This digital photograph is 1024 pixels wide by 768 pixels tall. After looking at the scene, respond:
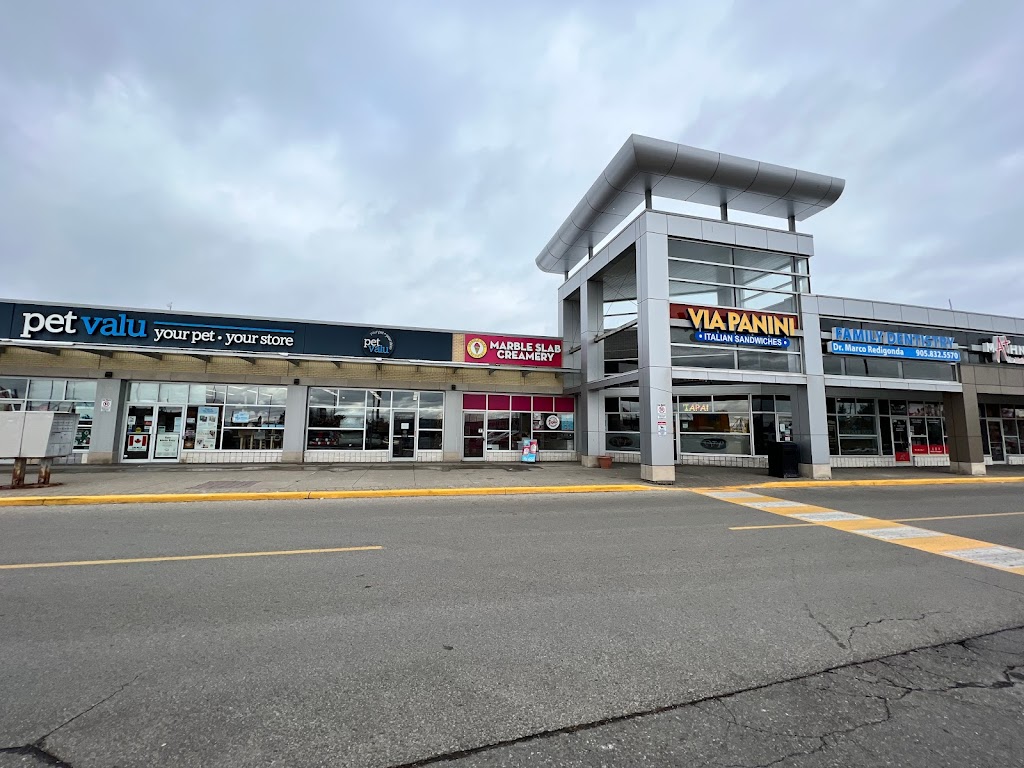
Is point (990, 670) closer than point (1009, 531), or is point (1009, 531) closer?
point (990, 670)

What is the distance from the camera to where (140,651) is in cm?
352

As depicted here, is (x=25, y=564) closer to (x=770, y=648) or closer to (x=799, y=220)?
(x=770, y=648)

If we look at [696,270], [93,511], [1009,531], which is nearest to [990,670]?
[1009,531]

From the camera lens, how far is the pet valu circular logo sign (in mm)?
18562

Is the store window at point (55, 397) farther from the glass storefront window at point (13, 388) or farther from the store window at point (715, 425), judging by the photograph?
the store window at point (715, 425)

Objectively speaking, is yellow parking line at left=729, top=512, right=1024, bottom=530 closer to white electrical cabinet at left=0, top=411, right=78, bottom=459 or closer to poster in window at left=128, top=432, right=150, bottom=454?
white electrical cabinet at left=0, top=411, right=78, bottom=459

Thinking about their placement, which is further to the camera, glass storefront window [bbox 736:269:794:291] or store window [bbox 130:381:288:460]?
store window [bbox 130:381:288:460]

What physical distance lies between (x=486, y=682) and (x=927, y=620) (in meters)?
4.29

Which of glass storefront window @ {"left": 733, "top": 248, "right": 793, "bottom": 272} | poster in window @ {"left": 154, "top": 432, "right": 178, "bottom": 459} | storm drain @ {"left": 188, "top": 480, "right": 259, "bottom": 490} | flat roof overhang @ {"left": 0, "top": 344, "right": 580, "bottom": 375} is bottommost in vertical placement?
storm drain @ {"left": 188, "top": 480, "right": 259, "bottom": 490}

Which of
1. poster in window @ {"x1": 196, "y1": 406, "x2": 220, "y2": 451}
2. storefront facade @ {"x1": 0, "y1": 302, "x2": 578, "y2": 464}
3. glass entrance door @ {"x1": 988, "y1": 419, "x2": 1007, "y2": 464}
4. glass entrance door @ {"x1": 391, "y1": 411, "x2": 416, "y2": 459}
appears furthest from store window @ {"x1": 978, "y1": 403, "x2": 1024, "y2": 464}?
poster in window @ {"x1": 196, "y1": 406, "x2": 220, "y2": 451}

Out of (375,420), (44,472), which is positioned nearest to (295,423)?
(375,420)

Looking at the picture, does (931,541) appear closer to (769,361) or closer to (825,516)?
(825,516)

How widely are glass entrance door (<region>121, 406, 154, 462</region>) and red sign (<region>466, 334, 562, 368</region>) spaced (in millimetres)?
12702

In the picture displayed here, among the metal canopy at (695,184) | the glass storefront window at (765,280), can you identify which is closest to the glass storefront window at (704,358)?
the glass storefront window at (765,280)
